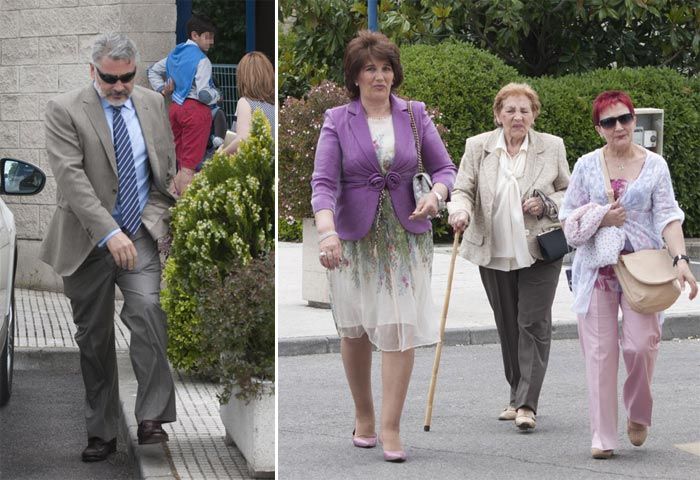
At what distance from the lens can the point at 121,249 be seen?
250 inches

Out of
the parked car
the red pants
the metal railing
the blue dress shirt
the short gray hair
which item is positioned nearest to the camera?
the short gray hair

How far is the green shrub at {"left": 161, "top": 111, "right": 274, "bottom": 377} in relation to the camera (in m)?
6.55

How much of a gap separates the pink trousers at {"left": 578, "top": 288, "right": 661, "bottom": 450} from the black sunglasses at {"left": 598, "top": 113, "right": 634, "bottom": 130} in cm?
77

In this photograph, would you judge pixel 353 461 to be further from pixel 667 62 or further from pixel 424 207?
pixel 667 62

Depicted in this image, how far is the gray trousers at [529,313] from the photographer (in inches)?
302

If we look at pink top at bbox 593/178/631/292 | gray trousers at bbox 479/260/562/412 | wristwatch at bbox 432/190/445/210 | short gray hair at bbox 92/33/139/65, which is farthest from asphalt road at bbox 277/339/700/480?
short gray hair at bbox 92/33/139/65

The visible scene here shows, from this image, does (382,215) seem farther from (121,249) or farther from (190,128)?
(190,128)

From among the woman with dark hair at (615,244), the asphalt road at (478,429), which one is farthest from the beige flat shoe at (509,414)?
the woman with dark hair at (615,244)

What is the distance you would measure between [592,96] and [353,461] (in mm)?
11762

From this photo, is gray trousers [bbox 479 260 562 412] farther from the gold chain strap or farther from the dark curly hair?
the dark curly hair

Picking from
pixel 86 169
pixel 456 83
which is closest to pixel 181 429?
pixel 86 169

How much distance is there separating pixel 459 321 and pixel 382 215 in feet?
16.2

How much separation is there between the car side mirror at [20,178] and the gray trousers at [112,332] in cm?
96

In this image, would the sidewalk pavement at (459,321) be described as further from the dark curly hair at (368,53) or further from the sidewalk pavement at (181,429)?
the dark curly hair at (368,53)
